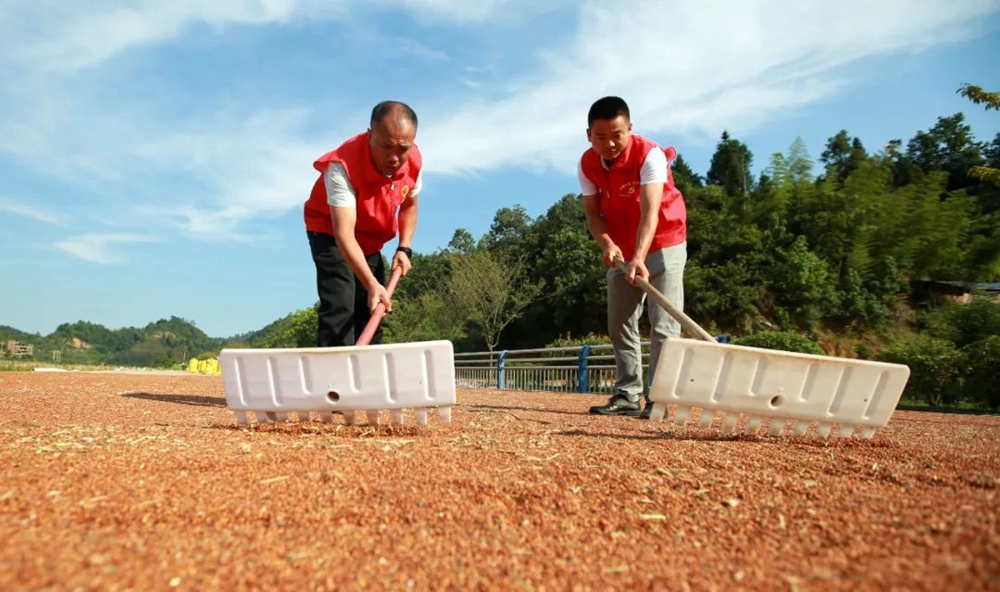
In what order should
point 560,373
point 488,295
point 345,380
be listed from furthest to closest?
point 488,295, point 560,373, point 345,380

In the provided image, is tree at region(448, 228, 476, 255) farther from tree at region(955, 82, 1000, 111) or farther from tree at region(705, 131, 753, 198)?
tree at region(955, 82, 1000, 111)

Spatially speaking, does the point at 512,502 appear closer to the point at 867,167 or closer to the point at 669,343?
the point at 669,343

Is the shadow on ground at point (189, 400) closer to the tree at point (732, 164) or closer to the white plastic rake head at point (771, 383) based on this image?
the white plastic rake head at point (771, 383)

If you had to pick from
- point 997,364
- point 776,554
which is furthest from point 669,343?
point 997,364

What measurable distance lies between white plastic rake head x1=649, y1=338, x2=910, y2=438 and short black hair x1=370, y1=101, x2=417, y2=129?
169cm

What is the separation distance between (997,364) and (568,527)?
8888mm

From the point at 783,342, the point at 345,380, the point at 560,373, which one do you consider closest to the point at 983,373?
the point at 783,342

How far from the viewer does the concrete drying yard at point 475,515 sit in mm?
1124

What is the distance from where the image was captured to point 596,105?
384 centimetres

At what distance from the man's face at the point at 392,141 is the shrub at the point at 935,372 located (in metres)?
8.06

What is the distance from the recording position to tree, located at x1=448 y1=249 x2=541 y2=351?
2867 cm

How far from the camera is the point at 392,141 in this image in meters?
3.25

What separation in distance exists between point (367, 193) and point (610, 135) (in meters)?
1.41

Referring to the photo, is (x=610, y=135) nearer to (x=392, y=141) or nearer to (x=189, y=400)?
(x=392, y=141)
